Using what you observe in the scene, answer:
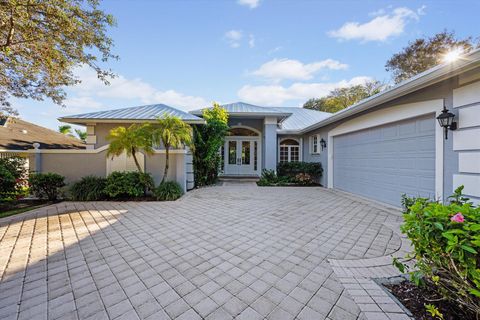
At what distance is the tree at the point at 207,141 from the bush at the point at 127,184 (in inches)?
113

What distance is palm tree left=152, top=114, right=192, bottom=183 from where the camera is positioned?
259 inches

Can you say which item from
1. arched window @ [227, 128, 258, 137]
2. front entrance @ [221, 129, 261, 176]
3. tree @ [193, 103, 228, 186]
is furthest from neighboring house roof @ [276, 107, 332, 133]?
tree @ [193, 103, 228, 186]

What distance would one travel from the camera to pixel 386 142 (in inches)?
233

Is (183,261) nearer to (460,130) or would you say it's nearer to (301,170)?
(460,130)

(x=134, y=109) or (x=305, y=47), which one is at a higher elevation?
(x=305, y=47)

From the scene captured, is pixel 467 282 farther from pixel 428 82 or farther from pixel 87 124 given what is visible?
pixel 87 124

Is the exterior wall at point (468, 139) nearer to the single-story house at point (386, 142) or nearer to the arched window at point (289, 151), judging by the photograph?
the single-story house at point (386, 142)

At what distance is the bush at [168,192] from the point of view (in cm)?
662

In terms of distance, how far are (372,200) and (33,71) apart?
A: 35.9 ft

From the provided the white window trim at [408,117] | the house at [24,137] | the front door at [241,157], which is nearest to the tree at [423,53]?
the white window trim at [408,117]

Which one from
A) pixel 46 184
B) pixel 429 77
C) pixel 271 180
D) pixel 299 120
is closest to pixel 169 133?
pixel 46 184

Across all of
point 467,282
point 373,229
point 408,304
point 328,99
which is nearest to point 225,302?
point 408,304

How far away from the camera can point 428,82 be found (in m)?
4.18

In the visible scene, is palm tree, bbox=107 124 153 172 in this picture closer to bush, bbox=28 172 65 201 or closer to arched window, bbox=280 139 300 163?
bush, bbox=28 172 65 201
